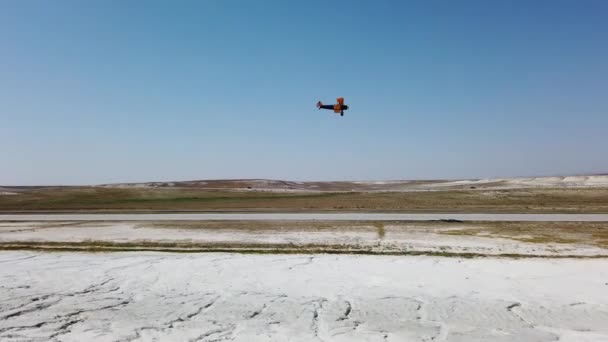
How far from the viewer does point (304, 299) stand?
12547 mm

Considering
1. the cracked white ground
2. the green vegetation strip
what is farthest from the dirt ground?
the cracked white ground

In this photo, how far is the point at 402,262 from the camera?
673 inches

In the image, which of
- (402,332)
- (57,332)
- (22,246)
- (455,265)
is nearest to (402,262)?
(455,265)

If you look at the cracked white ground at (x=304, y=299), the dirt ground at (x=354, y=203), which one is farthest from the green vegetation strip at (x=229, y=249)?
the dirt ground at (x=354, y=203)

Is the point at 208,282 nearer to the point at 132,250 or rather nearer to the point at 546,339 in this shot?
the point at 132,250

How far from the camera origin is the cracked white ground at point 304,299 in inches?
392

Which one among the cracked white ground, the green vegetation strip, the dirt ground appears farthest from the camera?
the dirt ground

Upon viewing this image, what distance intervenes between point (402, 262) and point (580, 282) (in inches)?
244

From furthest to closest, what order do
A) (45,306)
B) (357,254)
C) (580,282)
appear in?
1. (357,254)
2. (580,282)
3. (45,306)

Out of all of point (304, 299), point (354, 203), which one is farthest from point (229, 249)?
point (354, 203)

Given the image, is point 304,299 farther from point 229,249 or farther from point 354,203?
point 354,203

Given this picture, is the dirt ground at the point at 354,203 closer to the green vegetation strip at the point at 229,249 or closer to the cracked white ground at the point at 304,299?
the green vegetation strip at the point at 229,249

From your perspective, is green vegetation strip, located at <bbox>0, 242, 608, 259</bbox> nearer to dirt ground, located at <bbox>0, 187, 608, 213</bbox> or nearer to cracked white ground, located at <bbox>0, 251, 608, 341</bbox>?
cracked white ground, located at <bbox>0, 251, 608, 341</bbox>

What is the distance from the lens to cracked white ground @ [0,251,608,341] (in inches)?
392
